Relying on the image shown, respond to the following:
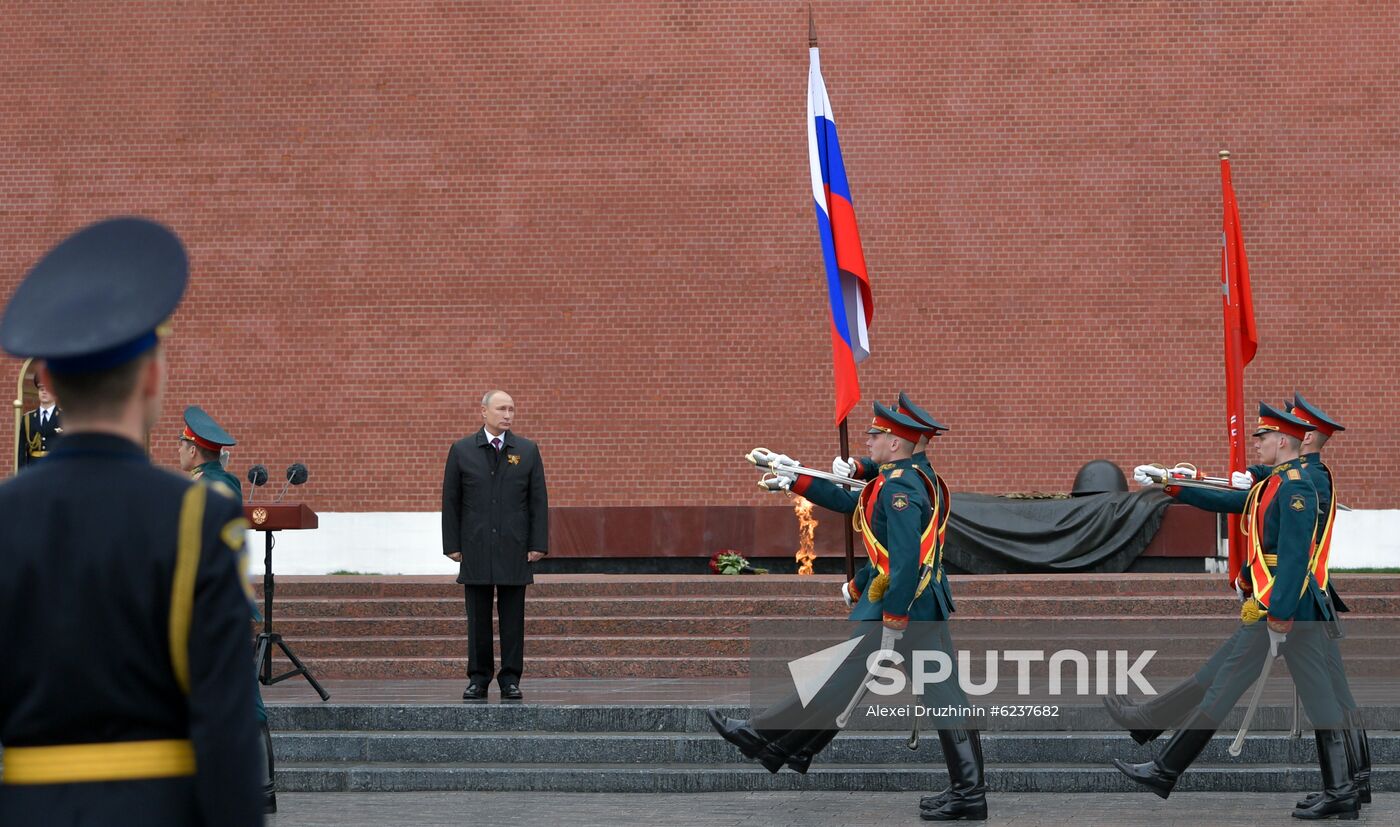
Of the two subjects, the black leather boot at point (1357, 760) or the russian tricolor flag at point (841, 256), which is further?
the russian tricolor flag at point (841, 256)

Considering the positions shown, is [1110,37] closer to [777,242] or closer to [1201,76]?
[1201,76]

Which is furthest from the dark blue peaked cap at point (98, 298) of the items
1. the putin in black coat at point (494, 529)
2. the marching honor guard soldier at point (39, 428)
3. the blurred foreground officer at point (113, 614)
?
the marching honor guard soldier at point (39, 428)

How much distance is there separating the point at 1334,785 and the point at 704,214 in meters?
9.86

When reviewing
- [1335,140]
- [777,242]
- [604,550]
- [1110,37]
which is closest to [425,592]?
[604,550]

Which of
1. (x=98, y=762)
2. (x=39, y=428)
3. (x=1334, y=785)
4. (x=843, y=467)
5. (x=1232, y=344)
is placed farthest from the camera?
(x=1232, y=344)

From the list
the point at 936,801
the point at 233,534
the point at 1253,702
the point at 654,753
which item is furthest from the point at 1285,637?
the point at 233,534

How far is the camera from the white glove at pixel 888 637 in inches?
249

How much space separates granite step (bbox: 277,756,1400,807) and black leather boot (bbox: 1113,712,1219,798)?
2.26 feet

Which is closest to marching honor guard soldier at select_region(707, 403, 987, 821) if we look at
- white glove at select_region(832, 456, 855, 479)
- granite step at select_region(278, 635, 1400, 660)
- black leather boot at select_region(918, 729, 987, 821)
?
black leather boot at select_region(918, 729, 987, 821)

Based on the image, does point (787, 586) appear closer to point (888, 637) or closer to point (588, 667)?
point (588, 667)

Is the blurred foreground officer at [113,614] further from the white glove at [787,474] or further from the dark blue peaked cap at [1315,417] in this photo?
the dark blue peaked cap at [1315,417]

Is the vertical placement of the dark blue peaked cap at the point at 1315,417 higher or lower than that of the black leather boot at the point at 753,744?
higher

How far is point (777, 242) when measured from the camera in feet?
49.8

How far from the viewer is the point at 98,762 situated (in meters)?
2.08
